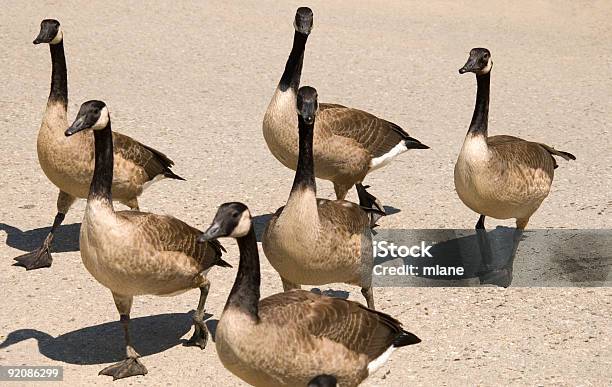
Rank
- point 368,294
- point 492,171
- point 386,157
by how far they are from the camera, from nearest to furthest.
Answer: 1. point 368,294
2. point 492,171
3. point 386,157

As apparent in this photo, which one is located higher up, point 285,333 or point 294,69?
point 294,69

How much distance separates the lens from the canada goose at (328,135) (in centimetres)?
1056

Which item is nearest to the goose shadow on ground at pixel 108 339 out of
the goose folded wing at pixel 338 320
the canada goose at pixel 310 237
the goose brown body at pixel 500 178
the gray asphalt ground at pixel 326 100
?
the gray asphalt ground at pixel 326 100

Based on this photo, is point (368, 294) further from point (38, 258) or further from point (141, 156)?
point (38, 258)

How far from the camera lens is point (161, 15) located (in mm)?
18219

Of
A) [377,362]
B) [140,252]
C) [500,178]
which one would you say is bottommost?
[377,362]

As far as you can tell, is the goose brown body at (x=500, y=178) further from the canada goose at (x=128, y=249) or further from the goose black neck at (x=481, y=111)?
the canada goose at (x=128, y=249)

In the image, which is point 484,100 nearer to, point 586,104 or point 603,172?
point 603,172

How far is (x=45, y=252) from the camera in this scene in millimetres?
10297

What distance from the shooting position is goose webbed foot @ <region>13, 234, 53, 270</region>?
401 inches

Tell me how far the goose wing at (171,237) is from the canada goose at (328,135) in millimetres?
2057

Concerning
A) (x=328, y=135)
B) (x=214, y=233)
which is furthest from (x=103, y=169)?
(x=328, y=135)

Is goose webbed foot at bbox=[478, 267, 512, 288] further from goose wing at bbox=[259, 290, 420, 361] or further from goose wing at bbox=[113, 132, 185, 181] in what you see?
goose wing at bbox=[113, 132, 185, 181]

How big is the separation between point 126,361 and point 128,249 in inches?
37.2
